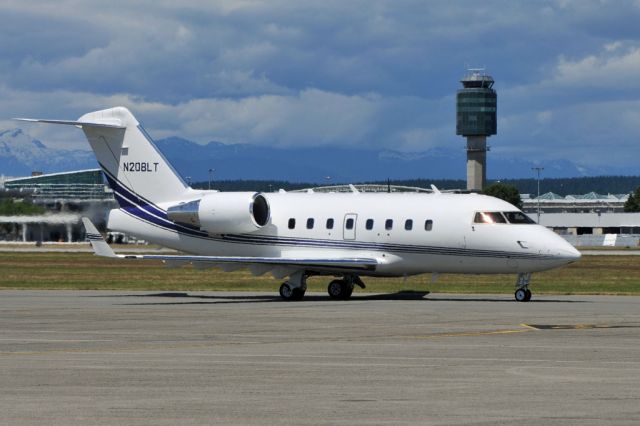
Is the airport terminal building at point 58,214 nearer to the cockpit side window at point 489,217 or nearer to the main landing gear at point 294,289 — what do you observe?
the main landing gear at point 294,289

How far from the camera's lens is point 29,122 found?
42438mm

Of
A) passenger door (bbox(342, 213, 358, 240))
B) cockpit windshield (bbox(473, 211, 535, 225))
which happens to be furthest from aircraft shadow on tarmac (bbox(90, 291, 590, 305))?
cockpit windshield (bbox(473, 211, 535, 225))

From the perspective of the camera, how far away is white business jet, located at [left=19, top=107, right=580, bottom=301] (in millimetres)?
39125

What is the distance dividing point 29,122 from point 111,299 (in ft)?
23.2

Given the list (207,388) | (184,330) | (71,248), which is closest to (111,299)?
(184,330)

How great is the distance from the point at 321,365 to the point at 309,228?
2281cm

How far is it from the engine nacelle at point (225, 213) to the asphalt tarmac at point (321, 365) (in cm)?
775

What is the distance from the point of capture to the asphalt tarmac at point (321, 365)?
14.6 metres

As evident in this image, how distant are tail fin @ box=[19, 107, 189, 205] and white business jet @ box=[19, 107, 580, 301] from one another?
0.12ft

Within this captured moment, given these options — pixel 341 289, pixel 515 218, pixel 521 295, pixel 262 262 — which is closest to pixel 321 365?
pixel 521 295

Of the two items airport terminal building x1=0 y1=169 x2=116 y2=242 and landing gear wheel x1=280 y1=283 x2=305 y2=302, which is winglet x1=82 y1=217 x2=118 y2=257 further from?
airport terminal building x1=0 y1=169 x2=116 y2=242

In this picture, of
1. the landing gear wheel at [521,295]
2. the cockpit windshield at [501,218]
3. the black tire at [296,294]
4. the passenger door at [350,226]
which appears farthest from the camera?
the passenger door at [350,226]

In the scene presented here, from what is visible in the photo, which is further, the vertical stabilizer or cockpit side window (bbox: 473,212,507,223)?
the vertical stabilizer

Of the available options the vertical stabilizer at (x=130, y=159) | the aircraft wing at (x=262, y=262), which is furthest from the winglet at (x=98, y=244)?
the vertical stabilizer at (x=130, y=159)
